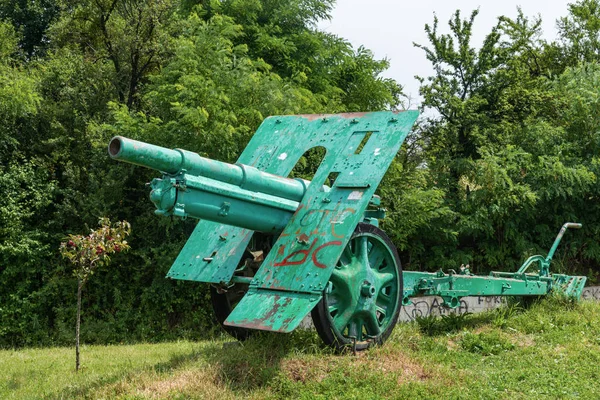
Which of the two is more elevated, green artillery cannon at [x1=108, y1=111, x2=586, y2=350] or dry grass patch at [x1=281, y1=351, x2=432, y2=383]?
green artillery cannon at [x1=108, y1=111, x2=586, y2=350]

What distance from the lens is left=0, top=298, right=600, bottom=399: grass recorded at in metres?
5.27

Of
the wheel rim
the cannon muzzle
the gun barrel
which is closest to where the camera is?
the gun barrel

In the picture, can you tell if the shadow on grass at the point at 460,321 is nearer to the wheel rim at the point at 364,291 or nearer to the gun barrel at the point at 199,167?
the wheel rim at the point at 364,291

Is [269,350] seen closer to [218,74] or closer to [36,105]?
[218,74]

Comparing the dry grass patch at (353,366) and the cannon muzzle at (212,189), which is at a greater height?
the cannon muzzle at (212,189)

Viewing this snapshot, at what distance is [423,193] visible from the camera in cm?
1255

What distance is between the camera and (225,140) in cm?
1089

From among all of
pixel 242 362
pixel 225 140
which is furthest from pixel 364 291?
pixel 225 140

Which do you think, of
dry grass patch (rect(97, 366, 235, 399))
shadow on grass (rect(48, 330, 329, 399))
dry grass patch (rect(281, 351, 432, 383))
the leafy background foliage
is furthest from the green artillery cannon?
the leafy background foliage

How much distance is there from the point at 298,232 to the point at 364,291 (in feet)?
2.52

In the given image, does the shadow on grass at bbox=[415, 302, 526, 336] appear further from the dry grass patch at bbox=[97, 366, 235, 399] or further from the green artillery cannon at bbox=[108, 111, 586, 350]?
the dry grass patch at bbox=[97, 366, 235, 399]

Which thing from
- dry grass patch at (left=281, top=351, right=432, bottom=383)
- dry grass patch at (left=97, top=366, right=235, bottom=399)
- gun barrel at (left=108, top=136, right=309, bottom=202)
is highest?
gun barrel at (left=108, top=136, right=309, bottom=202)

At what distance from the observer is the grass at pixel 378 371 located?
17.3 feet

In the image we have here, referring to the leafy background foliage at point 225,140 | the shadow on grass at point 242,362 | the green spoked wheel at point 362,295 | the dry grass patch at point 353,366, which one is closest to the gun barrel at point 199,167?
the green spoked wheel at point 362,295
